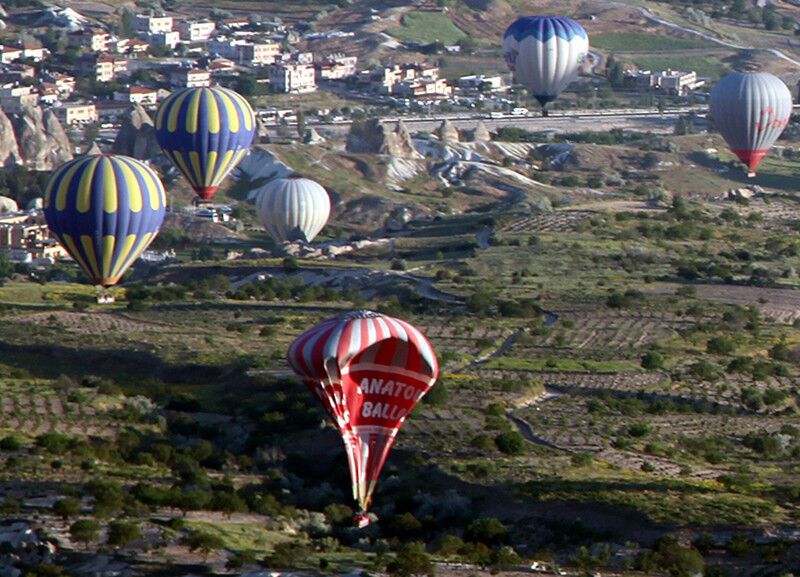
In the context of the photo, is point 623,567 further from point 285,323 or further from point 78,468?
point 285,323

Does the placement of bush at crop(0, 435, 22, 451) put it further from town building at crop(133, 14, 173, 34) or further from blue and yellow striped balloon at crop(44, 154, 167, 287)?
town building at crop(133, 14, 173, 34)

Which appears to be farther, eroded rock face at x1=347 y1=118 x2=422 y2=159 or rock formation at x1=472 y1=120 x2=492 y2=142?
rock formation at x1=472 y1=120 x2=492 y2=142

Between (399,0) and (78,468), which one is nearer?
(78,468)

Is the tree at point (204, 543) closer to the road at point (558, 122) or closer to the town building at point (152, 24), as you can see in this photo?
the road at point (558, 122)

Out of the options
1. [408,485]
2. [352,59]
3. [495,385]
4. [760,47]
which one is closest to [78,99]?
[352,59]

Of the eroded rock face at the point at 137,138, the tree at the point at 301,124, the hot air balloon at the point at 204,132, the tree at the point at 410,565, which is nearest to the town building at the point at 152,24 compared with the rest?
the tree at the point at 301,124

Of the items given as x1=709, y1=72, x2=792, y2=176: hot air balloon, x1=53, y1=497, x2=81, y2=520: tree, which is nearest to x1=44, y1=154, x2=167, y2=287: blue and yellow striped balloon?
x1=53, y1=497, x2=81, y2=520: tree
